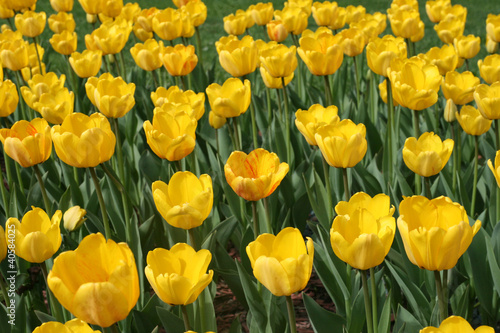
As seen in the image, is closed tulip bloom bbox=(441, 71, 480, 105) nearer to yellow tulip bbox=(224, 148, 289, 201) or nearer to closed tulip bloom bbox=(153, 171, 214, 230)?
yellow tulip bbox=(224, 148, 289, 201)

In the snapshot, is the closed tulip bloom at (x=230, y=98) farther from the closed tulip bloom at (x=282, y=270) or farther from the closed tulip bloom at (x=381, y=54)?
the closed tulip bloom at (x=282, y=270)

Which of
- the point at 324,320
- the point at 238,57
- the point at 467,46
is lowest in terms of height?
the point at 324,320

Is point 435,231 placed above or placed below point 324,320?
above

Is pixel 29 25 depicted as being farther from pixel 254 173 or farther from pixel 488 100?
pixel 488 100

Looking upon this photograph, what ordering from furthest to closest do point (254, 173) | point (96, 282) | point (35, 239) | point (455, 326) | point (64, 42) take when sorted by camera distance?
point (64, 42)
point (254, 173)
point (35, 239)
point (96, 282)
point (455, 326)

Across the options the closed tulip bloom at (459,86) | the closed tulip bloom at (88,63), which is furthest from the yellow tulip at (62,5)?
the closed tulip bloom at (459,86)

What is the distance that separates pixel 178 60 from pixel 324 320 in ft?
5.15

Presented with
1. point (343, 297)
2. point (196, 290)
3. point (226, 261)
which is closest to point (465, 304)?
point (343, 297)

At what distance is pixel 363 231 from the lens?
4.75 feet

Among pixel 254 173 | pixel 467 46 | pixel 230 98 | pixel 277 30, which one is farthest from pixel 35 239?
pixel 467 46

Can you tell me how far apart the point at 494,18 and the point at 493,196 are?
1.56m

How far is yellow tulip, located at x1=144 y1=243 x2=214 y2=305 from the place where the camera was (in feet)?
4.24

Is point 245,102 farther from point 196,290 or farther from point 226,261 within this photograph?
point 196,290

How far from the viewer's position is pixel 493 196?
2336 mm
